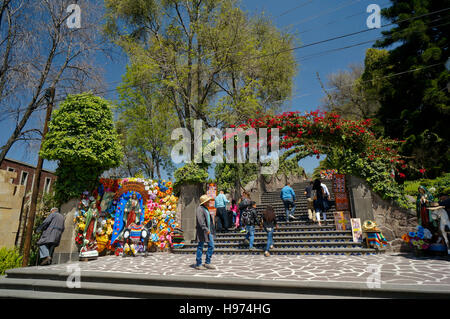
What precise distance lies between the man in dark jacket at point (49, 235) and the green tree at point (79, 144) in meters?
1.49

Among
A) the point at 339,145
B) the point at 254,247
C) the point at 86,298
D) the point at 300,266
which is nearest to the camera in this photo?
the point at 86,298

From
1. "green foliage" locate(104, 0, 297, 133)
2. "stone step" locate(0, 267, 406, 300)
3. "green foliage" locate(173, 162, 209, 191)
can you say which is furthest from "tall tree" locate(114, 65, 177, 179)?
"stone step" locate(0, 267, 406, 300)

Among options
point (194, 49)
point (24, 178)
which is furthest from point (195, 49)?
point (24, 178)

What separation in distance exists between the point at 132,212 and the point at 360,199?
9.11 metres

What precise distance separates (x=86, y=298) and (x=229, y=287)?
3.12m

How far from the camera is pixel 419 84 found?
1568 centimetres

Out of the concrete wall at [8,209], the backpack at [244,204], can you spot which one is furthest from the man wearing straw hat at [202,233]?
the concrete wall at [8,209]

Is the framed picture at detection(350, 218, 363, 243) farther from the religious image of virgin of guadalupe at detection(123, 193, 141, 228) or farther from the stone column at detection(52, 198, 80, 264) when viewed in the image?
the stone column at detection(52, 198, 80, 264)

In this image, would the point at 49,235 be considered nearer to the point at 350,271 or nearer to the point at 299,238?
the point at 299,238

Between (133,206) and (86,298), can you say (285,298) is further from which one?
(133,206)

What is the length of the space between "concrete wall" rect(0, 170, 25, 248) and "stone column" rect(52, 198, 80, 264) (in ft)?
7.02

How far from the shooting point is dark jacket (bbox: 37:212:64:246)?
7402 mm

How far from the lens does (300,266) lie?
19.7ft
